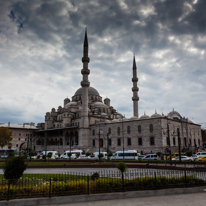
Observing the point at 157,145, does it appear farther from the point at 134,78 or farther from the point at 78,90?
the point at 78,90

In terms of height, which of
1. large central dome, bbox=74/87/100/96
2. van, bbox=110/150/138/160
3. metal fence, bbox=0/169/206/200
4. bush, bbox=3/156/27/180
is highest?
large central dome, bbox=74/87/100/96

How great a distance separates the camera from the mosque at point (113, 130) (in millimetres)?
34375

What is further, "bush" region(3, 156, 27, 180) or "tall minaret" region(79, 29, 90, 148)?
"tall minaret" region(79, 29, 90, 148)

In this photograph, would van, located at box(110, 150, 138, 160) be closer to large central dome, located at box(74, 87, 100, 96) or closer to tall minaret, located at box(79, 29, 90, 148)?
tall minaret, located at box(79, 29, 90, 148)

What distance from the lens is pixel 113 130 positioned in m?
40.0

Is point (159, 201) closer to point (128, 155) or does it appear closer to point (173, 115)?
point (128, 155)

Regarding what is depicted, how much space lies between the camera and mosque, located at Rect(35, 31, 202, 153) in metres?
34.4

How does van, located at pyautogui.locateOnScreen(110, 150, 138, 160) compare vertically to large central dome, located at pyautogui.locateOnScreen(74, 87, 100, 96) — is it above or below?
below

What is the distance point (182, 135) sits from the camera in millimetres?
37844

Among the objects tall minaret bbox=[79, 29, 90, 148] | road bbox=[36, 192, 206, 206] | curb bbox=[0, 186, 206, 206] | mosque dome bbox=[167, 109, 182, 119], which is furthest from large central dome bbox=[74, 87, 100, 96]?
road bbox=[36, 192, 206, 206]

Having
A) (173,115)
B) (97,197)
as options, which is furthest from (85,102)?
(97,197)

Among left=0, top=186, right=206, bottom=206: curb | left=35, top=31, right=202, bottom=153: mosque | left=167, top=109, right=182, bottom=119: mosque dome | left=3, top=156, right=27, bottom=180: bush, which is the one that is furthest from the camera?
left=167, top=109, right=182, bottom=119: mosque dome

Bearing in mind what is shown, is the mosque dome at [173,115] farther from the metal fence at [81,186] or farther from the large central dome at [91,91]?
the metal fence at [81,186]

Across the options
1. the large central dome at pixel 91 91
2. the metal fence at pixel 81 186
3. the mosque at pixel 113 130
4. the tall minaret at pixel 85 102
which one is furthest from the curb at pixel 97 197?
the large central dome at pixel 91 91
